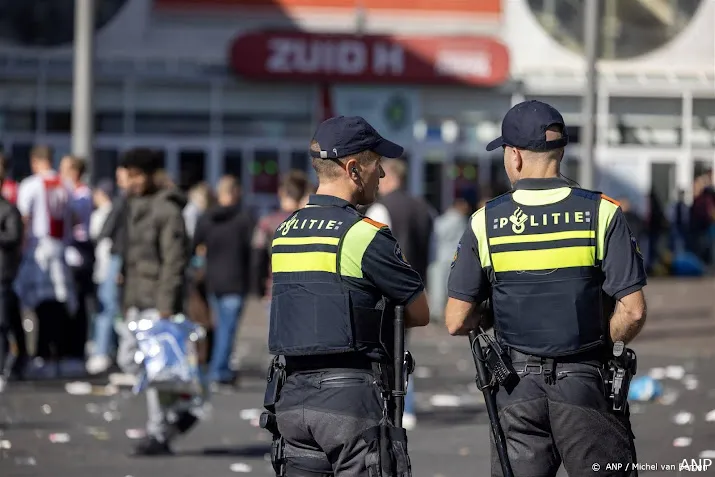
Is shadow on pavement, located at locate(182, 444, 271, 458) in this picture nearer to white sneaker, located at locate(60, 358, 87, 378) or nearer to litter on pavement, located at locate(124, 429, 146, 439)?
litter on pavement, located at locate(124, 429, 146, 439)

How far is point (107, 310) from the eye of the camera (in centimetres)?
1402

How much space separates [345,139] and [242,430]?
5695mm

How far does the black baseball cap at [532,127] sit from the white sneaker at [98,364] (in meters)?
9.12

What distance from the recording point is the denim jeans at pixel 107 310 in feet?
45.9

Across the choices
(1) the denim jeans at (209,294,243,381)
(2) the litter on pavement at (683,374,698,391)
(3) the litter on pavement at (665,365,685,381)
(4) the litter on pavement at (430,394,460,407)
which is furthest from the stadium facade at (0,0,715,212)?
(4) the litter on pavement at (430,394,460,407)

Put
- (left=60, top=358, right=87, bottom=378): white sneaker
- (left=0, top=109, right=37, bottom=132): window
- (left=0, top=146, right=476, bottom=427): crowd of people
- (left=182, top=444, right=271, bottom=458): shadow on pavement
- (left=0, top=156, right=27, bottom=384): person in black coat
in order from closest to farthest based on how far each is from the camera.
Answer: (left=182, top=444, right=271, bottom=458): shadow on pavement → (left=0, top=146, right=476, bottom=427): crowd of people → (left=0, top=156, right=27, bottom=384): person in black coat → (left=60, top=358, right=87, bottom=378): white sneaker → (left=0, top=109, right=37, bottom=132): window

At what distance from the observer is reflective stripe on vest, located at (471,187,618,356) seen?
5.36 metres

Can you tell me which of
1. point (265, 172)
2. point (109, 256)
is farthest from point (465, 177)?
point (109, 256)

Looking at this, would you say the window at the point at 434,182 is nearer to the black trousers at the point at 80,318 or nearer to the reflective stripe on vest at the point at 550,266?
the black trousers at the point at 80,318

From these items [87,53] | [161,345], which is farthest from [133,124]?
[161,345]

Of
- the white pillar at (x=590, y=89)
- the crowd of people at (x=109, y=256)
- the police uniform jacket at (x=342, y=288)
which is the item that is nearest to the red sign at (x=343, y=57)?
the white pillar at (x=590, y=89)

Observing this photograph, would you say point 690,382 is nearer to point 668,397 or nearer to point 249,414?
point 668,397

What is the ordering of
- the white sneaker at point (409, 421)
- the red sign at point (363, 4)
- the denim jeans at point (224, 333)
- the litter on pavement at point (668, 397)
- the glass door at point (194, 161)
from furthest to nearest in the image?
the red sign at point (363, 4) → the glass door at point (194, 161) → the denim jeans at point (224, 333) → the litter on pavement at point (668, 397) → the white sneaker at point (409, 421)

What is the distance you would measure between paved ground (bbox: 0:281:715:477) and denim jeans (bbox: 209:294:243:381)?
10.3 inches
